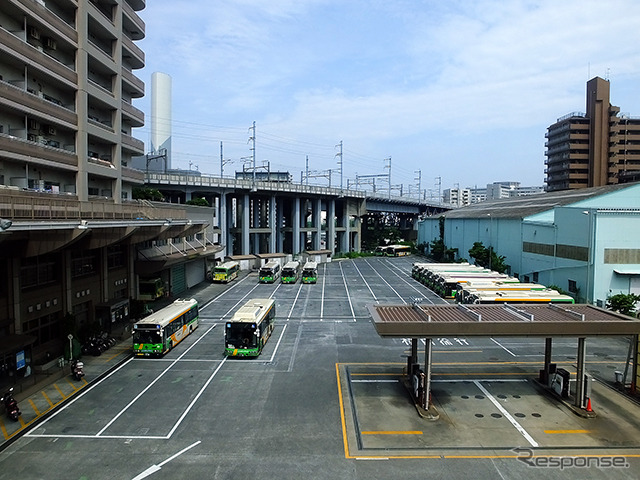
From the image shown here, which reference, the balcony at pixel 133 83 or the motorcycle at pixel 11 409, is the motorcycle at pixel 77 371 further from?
the balcony at pixel 133 83

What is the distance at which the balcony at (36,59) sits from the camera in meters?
26.8

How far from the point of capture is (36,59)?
29438 millimetres

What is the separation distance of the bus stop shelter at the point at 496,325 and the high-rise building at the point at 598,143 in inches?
3892

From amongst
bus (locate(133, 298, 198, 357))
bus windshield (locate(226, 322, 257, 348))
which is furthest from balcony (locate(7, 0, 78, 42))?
bus windshield (locate(226, 322, 257, 348))

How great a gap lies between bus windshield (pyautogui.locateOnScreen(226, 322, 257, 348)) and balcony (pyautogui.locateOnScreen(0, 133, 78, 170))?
55.7 ft

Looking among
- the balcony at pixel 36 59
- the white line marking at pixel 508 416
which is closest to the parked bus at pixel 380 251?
the balcony at pixel 36 59

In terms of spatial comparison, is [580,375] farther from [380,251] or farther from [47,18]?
[380,251]

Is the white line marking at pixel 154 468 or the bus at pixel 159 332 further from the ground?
the bus at pixel 159 332

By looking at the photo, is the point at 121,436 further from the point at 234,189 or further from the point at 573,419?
the point at 234,189

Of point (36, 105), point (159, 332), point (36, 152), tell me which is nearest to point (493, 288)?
point (159, 332)

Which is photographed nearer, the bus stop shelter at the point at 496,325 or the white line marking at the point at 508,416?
the white line marking at the point at 508,416

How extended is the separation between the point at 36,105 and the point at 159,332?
16808 mm

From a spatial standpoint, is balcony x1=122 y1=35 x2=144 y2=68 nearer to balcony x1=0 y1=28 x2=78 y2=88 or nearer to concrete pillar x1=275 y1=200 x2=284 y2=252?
balcony x1=0 y1=28 x2=78 y2=88

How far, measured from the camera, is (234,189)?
79125 millimetres
